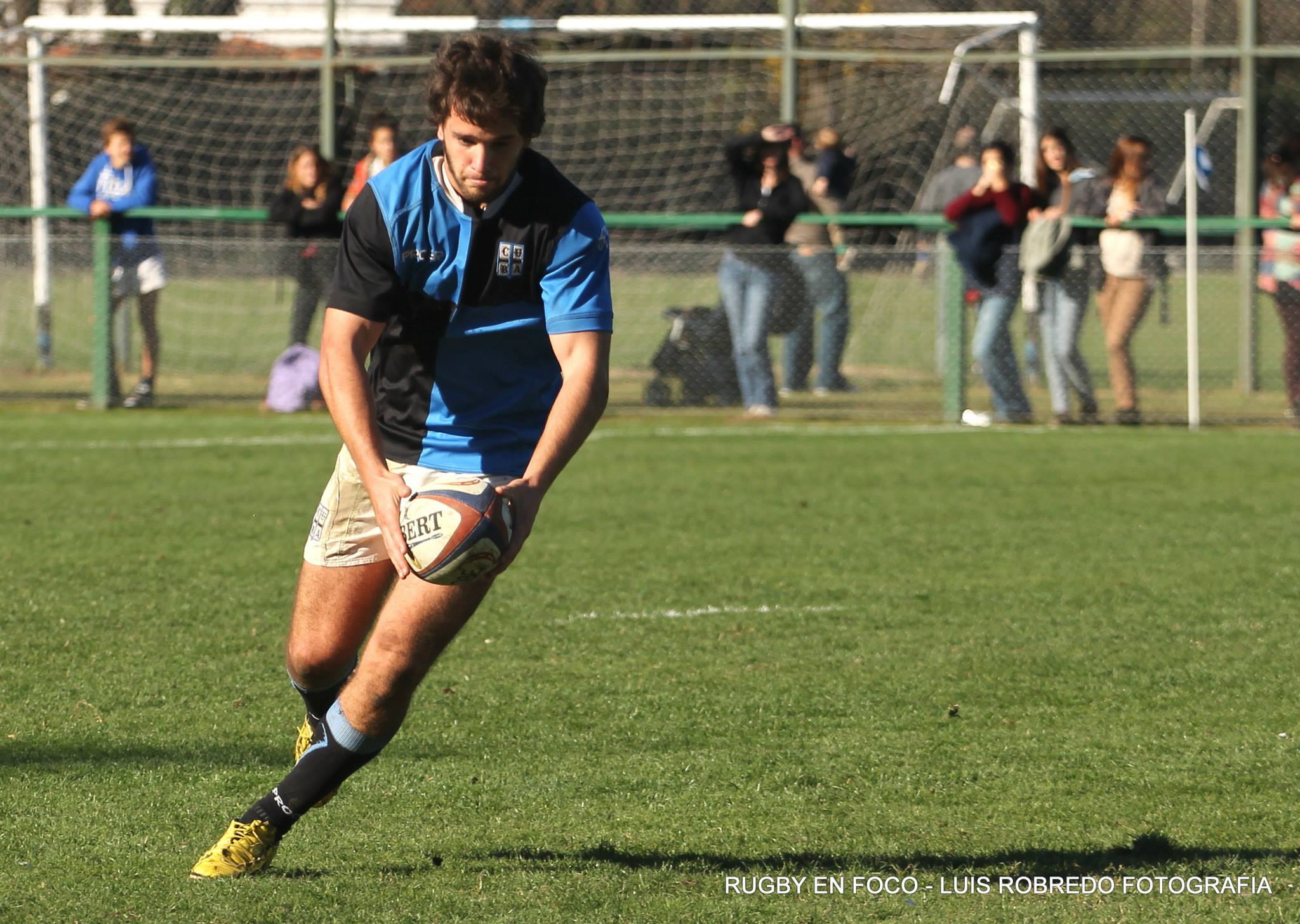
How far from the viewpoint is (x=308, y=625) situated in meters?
4.35

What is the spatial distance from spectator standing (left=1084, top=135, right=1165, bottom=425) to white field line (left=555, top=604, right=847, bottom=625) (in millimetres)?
7155

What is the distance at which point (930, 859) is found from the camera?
4.26m

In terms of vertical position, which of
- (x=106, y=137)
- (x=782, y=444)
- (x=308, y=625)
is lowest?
(x=782, y=444)

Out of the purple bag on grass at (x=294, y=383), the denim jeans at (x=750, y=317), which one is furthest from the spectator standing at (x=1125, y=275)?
the purple bag on grass at (x=294, y=383)

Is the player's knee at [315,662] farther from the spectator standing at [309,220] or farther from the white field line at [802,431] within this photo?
the spectator standing at [309,220]

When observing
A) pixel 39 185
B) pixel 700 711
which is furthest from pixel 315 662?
pixel 39 185

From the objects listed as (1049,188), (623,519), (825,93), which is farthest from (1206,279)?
(623,519)

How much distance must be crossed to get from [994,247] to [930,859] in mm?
9890

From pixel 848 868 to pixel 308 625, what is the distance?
1.37m

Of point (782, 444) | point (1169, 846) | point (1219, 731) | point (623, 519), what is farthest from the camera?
point (782, 444)

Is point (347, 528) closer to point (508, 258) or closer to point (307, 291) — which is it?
point (508, 258)

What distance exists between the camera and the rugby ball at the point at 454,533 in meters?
3.69

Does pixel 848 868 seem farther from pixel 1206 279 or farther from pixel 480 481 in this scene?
pixel 1206 279

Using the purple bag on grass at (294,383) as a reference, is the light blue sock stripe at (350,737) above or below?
above
